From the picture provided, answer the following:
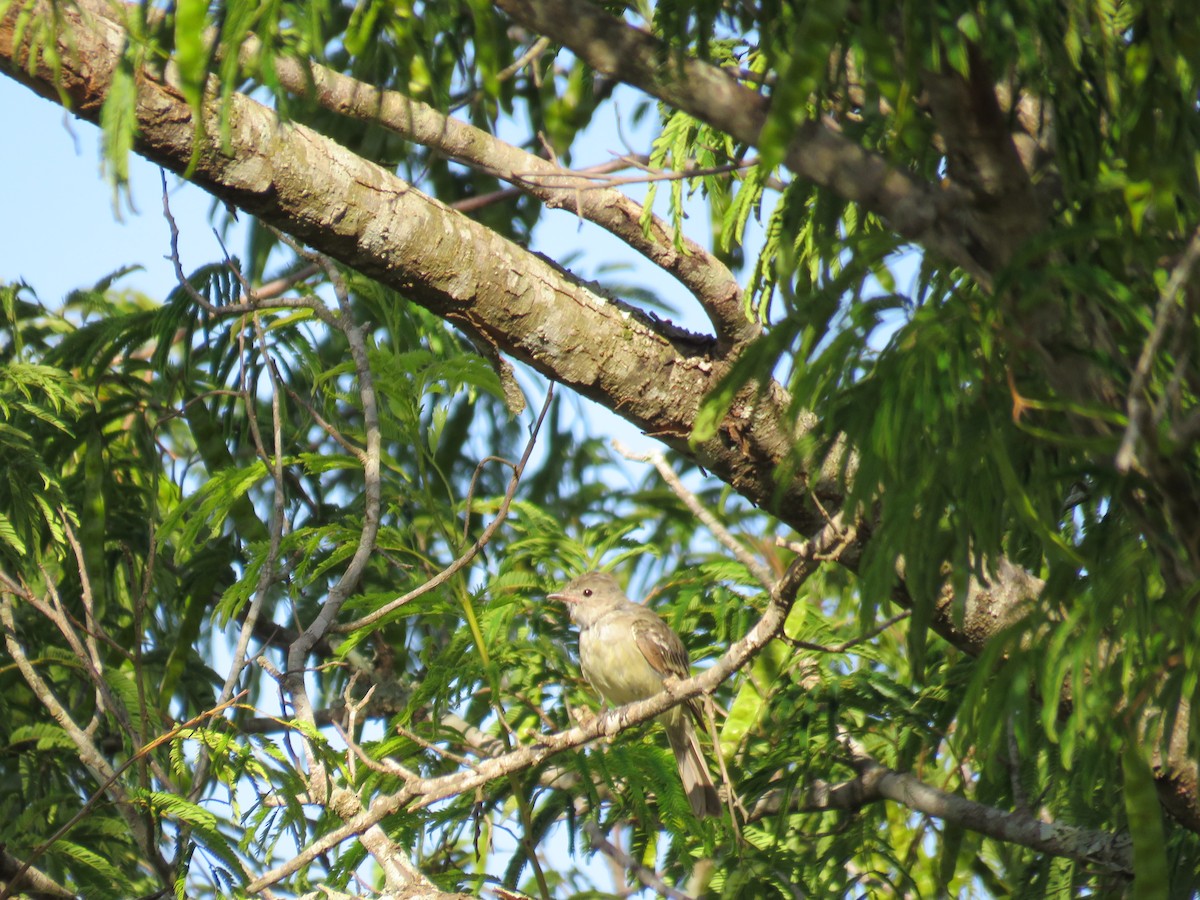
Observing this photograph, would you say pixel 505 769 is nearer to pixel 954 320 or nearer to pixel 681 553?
pixel 954 320

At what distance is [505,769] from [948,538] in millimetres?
1414

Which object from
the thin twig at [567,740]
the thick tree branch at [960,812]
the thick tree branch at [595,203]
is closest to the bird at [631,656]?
the thick tree branch at [960,812]

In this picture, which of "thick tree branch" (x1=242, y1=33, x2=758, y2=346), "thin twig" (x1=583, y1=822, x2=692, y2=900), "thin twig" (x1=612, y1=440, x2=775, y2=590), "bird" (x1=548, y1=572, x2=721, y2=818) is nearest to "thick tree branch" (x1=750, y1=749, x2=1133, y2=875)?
"thin twig" (x1=583, y1=822, x2=692, y2=900)

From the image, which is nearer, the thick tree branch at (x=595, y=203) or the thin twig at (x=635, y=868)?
the thin twig at (x=635, y=868)

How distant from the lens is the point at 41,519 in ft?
15.3

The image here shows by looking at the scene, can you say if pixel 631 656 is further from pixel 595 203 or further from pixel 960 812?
pixel 595 203

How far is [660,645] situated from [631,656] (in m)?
0.44

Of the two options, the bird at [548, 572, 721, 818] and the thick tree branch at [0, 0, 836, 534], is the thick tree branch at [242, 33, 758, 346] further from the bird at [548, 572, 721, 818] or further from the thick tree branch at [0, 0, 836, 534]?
the bird at [548, 572, 721, 818]

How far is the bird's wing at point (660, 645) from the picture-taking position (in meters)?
5.79

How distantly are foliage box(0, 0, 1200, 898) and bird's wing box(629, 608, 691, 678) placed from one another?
263mm

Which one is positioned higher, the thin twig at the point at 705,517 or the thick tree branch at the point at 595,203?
the thick tree branch at the point at 595,203

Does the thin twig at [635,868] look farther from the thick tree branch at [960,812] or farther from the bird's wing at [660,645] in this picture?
the bird's wing at [660,645]

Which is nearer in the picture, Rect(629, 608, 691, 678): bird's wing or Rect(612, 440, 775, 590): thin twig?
Rect(612, 440, 775, 590): thin twig

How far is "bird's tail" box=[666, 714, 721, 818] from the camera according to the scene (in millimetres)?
5648
